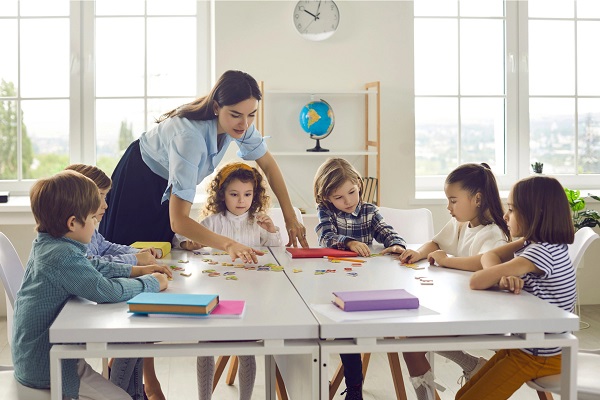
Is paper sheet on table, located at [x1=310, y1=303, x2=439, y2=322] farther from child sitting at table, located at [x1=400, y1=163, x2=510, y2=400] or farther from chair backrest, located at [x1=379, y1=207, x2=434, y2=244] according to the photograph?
chair backrest, located at [x1=379, y1=207, x2=434, y2=244]

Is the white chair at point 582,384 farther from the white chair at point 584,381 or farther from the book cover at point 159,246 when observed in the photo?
the book cover at point 159,246

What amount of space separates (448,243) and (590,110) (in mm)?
2943

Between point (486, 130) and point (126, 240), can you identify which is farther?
point (486, 130)

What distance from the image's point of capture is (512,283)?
2.09 meters

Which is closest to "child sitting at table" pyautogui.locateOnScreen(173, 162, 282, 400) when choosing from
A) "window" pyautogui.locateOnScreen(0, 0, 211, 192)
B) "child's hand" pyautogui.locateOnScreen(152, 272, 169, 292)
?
"child's hand" pyautogui.locateOnScreen(152, 272, 169, 292)

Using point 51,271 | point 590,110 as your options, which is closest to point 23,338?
point 51,271

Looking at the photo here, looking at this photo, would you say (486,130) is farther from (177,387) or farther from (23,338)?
(23,338)

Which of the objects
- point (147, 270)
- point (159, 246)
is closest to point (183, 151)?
point (159, 246)

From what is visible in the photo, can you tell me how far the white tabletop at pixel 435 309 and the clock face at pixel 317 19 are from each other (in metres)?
2.44

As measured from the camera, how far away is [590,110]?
5.28 metres

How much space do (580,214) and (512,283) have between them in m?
2.77

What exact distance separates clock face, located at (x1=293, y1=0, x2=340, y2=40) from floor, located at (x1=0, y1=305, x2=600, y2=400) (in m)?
1.89

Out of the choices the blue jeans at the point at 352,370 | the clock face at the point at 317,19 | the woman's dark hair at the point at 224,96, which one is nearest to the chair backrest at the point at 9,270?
the woman's dark hair at the point at 224,96

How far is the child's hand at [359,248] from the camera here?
2805 millimetres
